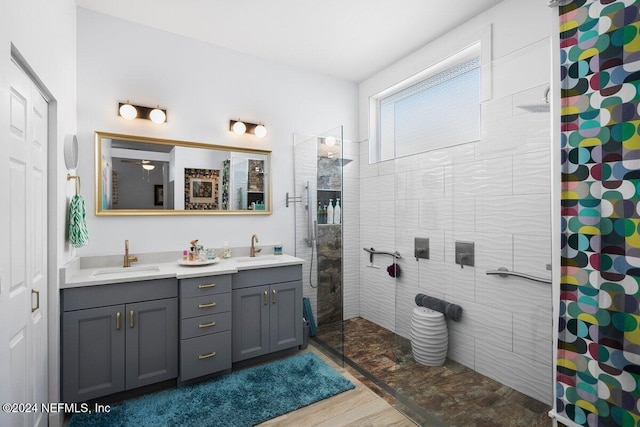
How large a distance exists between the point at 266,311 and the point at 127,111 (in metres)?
2.08

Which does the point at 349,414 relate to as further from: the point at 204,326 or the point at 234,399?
the point at 204,326

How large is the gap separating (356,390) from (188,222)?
2052 mm

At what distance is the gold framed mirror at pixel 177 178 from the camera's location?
2.59 meters

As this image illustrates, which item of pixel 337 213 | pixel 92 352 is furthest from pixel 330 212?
pixel 92 352

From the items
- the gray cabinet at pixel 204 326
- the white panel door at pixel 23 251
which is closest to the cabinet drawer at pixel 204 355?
the gray cabinet at pixel 204 326

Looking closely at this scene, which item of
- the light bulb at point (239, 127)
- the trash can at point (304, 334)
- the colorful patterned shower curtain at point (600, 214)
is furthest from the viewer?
the light bulb at point (239, 127)

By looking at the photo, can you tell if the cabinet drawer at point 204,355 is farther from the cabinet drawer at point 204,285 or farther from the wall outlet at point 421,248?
the wall outlet at point 421,248

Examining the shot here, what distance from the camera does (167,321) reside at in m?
2.28

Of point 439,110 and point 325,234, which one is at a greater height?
point 439,110

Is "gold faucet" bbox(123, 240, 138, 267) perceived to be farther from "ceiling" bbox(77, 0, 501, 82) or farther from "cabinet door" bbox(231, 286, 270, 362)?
"ceiling" bbox(77, 0, 501, 82)

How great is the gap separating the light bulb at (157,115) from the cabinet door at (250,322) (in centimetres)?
165

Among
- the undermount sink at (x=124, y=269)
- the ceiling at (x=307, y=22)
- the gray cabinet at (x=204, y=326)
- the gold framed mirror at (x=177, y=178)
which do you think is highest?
the ceiling at (x=307, y=22)

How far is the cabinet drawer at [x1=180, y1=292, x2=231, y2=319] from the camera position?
230 centimetres

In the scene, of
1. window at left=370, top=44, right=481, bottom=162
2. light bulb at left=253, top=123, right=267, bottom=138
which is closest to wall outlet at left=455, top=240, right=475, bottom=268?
window at left=370, top=44, right=481, bottom=162
